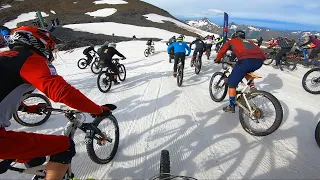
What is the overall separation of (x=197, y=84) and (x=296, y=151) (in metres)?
5.33

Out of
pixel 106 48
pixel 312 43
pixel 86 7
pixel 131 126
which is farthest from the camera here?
pixel 86 7

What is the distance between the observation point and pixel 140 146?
14.5ft

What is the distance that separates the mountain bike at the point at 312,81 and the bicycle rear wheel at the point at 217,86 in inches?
140

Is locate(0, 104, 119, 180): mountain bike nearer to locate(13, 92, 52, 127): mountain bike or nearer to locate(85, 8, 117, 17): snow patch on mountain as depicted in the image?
locate(13, 92, 52, 127): mountain bike

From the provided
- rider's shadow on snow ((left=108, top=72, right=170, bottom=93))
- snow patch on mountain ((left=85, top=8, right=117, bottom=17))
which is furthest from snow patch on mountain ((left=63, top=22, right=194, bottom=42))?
rider's shadow on snow ((left=108, top=72, right=170, bottom=93))

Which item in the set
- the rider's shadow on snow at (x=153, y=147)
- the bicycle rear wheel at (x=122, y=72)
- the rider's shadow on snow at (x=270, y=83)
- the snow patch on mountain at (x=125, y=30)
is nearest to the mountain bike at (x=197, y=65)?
the rider's shadow on snow at (x=270, y=83)

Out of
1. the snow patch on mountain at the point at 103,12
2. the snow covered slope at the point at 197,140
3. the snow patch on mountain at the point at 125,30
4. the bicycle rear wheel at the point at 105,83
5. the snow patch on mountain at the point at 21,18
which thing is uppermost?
the snow patch on mountain at the point at 103,12

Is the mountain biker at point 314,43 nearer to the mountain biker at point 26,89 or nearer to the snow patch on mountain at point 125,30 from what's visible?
the mountain biker at point 26,89

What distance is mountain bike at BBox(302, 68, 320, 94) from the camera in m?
7.62

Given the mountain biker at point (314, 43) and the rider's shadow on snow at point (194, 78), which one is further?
the mountain biker at point (314, 43)

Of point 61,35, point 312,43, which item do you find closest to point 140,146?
point 312,43

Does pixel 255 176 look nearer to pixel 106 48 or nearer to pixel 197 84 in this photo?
pixel 197 84

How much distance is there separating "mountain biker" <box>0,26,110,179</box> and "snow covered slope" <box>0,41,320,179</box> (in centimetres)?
152

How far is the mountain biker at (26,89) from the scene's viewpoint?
6.40ft
